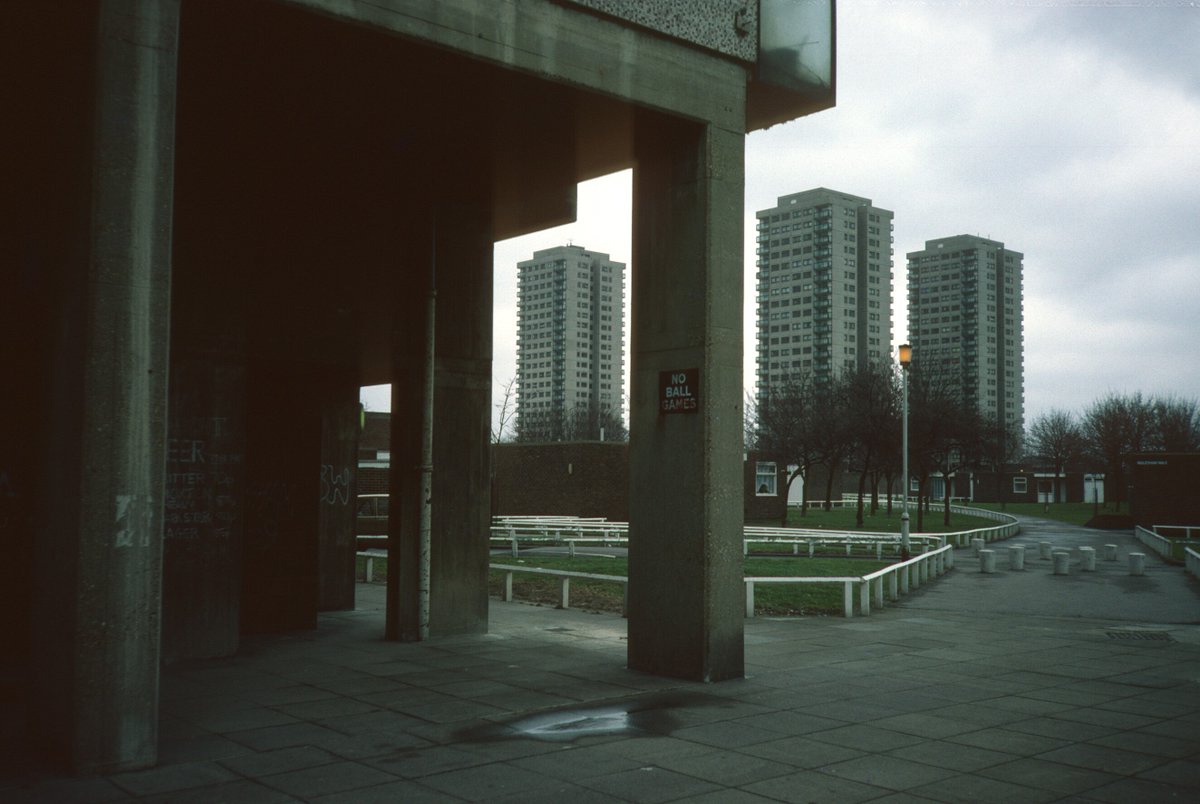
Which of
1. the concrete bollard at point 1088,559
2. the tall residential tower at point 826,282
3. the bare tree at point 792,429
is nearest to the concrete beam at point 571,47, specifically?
the concrete bollard at point 1088,559

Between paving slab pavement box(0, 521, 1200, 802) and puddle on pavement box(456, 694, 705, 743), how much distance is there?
3 centimetres

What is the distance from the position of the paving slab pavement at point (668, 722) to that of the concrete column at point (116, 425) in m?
0.52

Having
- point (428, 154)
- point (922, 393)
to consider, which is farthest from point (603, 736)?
point (922, 393)

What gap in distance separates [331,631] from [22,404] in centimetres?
476

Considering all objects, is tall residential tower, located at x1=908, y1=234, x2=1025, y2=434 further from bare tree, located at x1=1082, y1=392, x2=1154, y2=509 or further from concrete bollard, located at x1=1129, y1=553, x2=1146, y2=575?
concrete bollard, located at x1=1129, y1=553, x2=1146, y2=575

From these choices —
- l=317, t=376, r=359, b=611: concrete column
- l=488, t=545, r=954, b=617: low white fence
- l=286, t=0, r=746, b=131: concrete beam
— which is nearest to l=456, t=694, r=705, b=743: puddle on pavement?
l=488, t=545, r=954, b=617: low white fence

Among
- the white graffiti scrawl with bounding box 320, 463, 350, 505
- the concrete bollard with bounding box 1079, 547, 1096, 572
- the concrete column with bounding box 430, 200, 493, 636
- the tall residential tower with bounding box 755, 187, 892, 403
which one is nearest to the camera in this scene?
the concrete column with bounding box 430, 200, 493, 636

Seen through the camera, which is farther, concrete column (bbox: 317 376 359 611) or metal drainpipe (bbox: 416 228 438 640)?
concrete column (bbox: 317 376 359 611)

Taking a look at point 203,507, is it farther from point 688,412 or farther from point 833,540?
point 833,540

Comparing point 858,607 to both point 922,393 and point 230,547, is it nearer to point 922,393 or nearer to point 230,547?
point 230,547

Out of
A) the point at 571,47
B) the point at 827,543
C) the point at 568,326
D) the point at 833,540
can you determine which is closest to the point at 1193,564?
the point at 833,540

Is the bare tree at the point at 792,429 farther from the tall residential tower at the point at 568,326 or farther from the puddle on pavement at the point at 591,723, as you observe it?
the tall residential tower at the point at 568,326

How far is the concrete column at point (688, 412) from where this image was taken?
9.34m

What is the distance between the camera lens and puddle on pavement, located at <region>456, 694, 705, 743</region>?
7090 millimetres
